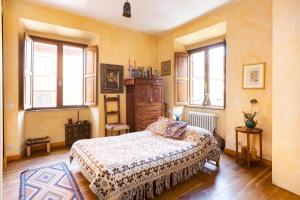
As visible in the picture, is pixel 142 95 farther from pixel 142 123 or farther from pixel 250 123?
pixel 250 123

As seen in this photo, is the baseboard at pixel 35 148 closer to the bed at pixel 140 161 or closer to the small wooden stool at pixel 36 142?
the small wooden stool at pixel 36 142

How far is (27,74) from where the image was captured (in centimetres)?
351

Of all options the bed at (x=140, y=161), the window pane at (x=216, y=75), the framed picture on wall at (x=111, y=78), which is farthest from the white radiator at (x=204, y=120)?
the framed picture on wall at (x=111, y=78)

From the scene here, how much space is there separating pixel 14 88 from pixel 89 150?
2055 mm

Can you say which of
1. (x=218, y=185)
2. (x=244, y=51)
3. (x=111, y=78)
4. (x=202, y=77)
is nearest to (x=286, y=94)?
(x=244, y=51)

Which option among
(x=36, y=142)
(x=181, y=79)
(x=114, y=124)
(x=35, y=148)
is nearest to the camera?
(x=36, y=142)

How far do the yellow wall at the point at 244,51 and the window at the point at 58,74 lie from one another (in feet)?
9.72

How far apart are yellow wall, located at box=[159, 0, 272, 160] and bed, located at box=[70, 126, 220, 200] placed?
977 millimetres

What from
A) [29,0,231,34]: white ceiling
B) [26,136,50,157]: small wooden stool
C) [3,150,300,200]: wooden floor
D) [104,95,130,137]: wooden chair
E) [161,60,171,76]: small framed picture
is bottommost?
[3,150,300,200]: wooden floor

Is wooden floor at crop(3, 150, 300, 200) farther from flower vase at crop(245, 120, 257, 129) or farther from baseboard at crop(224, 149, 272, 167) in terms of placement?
flower vase at crop(245, 120, 257, 129)

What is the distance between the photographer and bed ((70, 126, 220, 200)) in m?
1.89

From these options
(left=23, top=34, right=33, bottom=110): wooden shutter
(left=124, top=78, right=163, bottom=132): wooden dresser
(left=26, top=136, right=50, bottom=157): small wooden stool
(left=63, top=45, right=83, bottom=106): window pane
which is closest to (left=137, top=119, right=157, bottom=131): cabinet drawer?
(left=124, top=78, right=163, bottom=132): wooden dresser

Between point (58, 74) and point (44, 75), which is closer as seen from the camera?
point (44, 75)

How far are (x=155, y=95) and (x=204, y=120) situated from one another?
1342 mm
